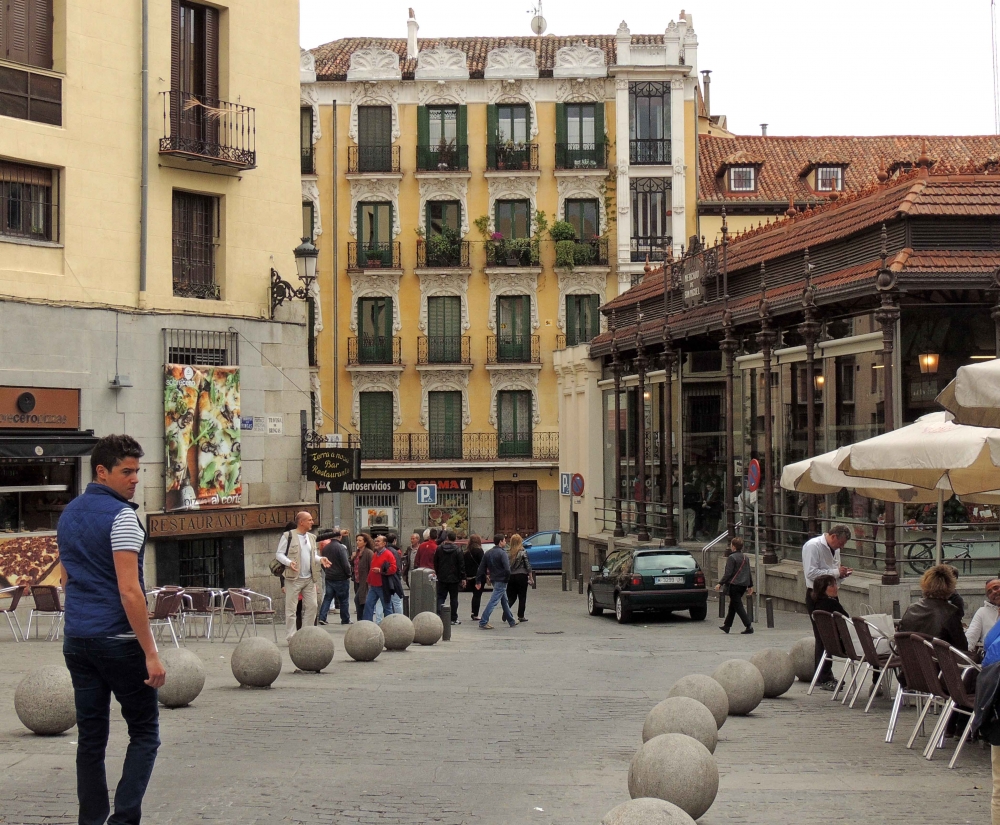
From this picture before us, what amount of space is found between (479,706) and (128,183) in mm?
13815

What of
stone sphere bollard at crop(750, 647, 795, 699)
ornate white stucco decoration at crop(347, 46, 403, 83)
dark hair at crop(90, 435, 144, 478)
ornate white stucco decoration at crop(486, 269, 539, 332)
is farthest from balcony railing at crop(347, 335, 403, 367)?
dark hair at crop(90, 435, 144, 478)

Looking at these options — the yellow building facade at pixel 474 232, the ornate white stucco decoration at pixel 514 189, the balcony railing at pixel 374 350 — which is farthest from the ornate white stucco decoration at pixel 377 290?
the ornate white stucco decoration at pixel 514 189

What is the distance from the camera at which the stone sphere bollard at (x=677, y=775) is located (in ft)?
26.2

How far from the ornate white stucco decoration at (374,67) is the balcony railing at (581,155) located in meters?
7.11

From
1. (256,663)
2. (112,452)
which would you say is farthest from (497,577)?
(112,452)

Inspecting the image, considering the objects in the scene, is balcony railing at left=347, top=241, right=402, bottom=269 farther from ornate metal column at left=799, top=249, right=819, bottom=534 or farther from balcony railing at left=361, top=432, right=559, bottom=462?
ornate metal column at left=799, top=249, right=819, bottom=534

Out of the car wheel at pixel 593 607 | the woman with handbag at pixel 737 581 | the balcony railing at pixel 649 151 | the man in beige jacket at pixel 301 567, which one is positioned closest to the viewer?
the man in beige jacket at pixel 301 567

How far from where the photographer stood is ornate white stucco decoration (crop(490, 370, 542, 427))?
55344 millimetres

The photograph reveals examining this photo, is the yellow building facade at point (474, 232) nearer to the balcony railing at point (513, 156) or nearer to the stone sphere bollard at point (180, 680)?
the balcony railing at point (513, 156)

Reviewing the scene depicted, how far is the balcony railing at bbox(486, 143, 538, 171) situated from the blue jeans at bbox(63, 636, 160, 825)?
162 ft

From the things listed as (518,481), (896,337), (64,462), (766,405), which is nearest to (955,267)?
(896,337)

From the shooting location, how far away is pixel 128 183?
78.4 feet

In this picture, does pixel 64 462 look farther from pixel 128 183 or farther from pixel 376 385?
pixel 376 385

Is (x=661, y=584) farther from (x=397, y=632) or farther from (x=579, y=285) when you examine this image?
(x=579, y=285)
